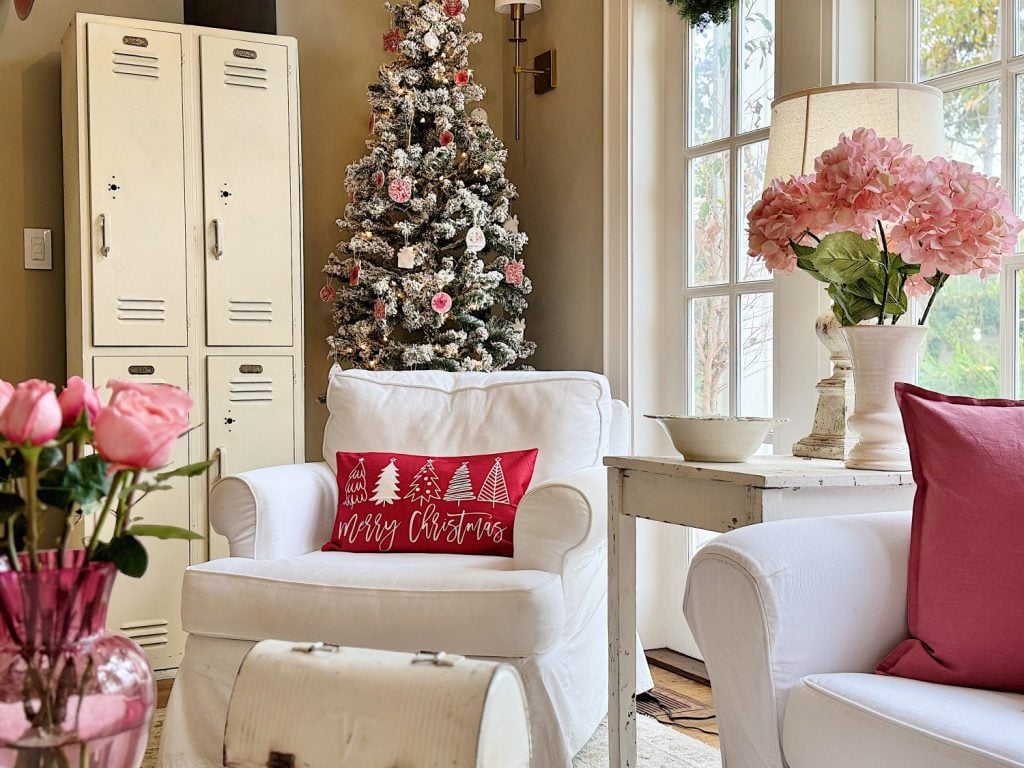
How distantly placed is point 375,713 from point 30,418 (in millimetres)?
385

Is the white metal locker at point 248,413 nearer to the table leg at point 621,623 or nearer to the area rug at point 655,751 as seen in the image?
the area rug at point 655,751

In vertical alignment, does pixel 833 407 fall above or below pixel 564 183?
below

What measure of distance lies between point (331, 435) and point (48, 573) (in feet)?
6.59

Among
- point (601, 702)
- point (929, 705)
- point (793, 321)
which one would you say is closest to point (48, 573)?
point (929, 705)

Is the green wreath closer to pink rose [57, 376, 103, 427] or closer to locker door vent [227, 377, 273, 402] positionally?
locker door vent [227, 377, 273, 402]

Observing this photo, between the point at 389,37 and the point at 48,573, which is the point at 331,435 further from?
the point at 48,573

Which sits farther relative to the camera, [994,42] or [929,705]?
[994,42]

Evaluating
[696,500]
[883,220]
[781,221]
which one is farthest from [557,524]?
[883,220]

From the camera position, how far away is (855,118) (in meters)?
1.96

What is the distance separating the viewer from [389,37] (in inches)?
133

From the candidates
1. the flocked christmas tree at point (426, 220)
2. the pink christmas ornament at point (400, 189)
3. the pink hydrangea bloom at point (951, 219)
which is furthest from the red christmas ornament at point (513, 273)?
the pink hydrangea bloom at point (951, 219)

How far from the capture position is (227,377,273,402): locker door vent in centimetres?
318

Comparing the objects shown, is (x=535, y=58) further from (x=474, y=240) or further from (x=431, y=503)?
(x=431, y=503)

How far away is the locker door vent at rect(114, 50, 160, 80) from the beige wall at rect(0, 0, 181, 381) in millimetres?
451
